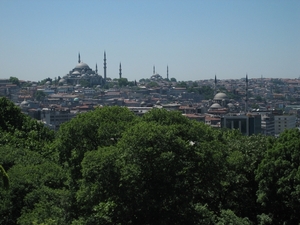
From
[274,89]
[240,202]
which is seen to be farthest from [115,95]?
[240,202]

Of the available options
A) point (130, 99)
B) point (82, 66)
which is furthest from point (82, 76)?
point (130, 99)

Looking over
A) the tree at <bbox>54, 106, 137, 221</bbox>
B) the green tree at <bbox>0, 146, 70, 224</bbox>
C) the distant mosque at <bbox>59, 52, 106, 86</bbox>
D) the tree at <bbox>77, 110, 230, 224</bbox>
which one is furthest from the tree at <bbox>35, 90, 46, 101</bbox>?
the tree at <bbox>77, 110, 230, 224</bbox>

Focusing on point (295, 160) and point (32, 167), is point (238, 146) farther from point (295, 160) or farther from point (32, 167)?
point (32, 167)

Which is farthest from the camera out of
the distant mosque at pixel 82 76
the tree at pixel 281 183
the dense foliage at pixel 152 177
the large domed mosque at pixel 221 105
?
the distant mosque at pixel 82 76

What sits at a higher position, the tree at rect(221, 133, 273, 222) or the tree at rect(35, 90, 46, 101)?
the tree at rect(221, 133, 273, 222)

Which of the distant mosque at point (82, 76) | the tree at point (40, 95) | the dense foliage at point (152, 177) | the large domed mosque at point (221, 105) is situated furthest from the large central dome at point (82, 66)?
the dense foliage at point (152, 177)

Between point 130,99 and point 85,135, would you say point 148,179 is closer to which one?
point 85,135

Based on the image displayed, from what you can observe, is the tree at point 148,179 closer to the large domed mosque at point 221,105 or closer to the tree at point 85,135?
the tree at point 85,135

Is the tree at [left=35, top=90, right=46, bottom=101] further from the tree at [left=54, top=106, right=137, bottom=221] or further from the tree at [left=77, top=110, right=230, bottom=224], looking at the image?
the tree at [left=77, top=110, right=230, bottom=224]
